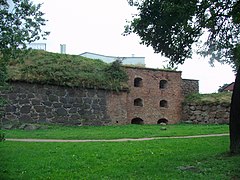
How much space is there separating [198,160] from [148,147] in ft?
7.84

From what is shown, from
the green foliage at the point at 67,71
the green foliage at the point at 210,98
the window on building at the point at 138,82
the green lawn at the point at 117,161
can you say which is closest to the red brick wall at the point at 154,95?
the window on building at the point at 138,82

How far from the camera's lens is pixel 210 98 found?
22.4 m

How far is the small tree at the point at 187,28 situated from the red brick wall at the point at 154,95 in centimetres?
1194

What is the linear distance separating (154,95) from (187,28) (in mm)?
14363

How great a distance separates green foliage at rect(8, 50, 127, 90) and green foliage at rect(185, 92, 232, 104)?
569cm

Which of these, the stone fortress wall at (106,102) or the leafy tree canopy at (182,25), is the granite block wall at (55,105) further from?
the leafy tree canopy at (182,25)

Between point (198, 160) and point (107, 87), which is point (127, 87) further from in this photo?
point (198, 160)

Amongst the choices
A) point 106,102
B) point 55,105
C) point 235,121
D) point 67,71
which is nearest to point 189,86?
point 106,102

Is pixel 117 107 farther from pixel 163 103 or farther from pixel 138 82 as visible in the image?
pixel 163 103

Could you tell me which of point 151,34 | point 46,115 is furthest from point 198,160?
point 46,115

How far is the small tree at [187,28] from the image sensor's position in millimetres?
7820

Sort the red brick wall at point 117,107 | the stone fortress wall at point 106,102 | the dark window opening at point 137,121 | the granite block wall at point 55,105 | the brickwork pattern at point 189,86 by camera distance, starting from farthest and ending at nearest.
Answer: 1. the brickwork pattern at point 189,86
2. the dark window opening at point 137,121
3. the red brick wall at point 117,107
4. the stone fortress wall at point 106,102
5. the granite block wall at point 55,105

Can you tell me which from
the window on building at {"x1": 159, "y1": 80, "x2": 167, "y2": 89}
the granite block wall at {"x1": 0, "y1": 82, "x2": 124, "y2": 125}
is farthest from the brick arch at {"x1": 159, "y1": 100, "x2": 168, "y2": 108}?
the granite block wall at {"x1": 0, "y1": 82, "x2": 124, "y2": 125}

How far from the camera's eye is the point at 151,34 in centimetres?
888
